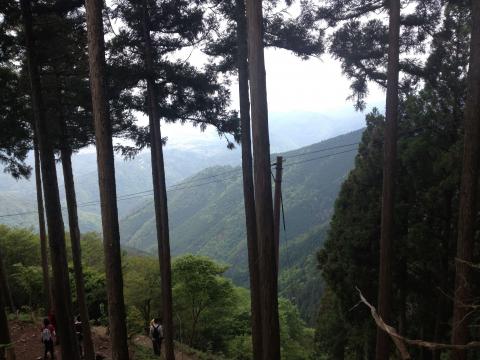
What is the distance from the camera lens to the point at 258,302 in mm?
8445

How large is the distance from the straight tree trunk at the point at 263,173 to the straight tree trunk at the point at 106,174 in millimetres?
1972

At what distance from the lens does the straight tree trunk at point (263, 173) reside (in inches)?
232

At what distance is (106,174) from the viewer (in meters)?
4.93

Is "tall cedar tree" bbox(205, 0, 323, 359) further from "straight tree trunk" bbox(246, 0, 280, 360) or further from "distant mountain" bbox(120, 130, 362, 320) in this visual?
"distant mountain" bbox(120, 130, 362, 320)

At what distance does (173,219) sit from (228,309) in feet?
582

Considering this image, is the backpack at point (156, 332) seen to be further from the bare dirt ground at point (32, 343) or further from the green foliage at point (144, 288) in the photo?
the green foliage at point (144, 288)

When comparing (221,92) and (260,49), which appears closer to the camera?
(260,49)

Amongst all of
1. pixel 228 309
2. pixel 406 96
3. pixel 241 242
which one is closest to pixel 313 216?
pixel 241 242

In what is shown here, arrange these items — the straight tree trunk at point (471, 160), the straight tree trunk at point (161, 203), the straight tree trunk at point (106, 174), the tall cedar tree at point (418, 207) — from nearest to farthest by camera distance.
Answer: the straight tree trunk at point (106, 174), the straight tree trunk at point (471, 160), the straight tree trunk at point (161, 203), the tall cedar tree at point (418, 207)

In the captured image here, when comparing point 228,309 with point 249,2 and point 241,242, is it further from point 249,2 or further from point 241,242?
point 241,242

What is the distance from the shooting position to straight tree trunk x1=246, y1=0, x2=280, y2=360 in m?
5.89

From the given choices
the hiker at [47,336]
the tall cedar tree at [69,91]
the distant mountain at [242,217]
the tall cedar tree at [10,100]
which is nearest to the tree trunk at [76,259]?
the tall cedar tree at [69,91]

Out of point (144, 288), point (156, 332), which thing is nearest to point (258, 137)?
point (156, 332)

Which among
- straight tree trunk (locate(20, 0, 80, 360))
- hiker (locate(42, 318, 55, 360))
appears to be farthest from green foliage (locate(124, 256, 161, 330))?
straight tree trunk (locate(20, 0, 80, 360))
